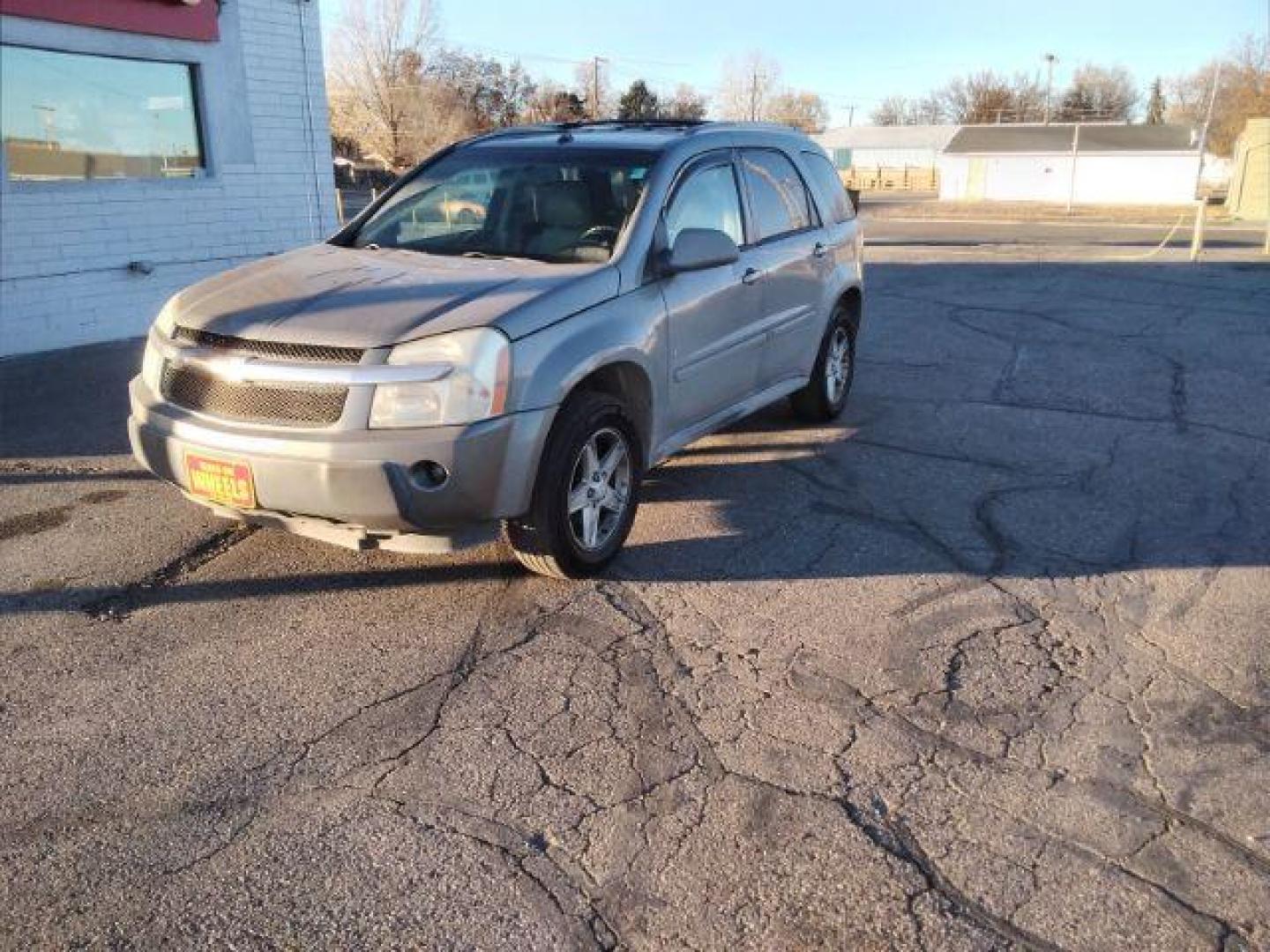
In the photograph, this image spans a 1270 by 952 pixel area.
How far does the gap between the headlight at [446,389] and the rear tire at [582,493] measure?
0.41 m

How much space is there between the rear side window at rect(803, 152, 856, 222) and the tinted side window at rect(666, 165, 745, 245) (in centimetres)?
130

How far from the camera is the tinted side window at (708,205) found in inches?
198

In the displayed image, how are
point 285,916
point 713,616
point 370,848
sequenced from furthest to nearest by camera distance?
point 713,616 < point 370,848 < point 285,916

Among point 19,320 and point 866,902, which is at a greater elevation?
point 19,320

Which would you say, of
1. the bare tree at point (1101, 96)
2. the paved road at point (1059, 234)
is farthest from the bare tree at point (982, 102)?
the paved road at point (1059, 234)

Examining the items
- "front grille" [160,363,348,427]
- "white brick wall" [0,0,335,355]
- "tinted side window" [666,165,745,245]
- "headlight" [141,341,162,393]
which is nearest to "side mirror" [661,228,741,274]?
"tinted side window" [666,165,745,245]

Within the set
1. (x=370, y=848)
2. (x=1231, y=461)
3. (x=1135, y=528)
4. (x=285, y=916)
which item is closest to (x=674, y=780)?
(x=370, y=848)

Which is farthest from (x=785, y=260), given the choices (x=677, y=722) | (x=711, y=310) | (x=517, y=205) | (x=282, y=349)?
(x=677, y=722)

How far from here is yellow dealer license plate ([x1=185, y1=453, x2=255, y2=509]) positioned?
3.92 metres

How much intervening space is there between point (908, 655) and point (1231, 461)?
12.1ft

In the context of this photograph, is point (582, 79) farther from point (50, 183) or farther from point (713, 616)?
point (713, 616)

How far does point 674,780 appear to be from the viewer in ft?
10.3

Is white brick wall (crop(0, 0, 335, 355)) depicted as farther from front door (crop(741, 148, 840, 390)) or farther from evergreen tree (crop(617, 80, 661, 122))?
evergreen tree (crop(617, 80, 661, 122))

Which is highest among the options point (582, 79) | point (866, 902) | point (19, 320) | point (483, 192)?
point (582, 79)
